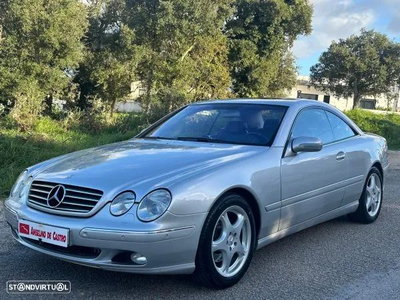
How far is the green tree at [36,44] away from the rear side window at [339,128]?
42.0 feet

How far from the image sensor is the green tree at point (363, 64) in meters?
42.5

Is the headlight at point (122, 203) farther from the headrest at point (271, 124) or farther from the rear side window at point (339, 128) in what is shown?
the rear side window at point (339, 128)

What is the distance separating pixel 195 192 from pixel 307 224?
1.67m

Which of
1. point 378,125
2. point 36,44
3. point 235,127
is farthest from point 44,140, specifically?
point 378,125

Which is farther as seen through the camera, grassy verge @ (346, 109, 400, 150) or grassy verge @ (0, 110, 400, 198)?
grassy verge @ (346, 109, 400, 150)

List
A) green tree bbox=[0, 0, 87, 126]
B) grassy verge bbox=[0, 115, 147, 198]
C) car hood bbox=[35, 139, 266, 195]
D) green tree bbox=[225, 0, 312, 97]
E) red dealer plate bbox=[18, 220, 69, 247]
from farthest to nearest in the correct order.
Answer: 1. green tree bbox=[225, 0, 312, 97]
2. green tree bbox=[0, 0, 87, 126]
3. grassy verge bbox=[0, 115, 147, 198]
4. car hood bbox=[35, 139, 266, 195]
5. red dealer plate bbox=[18, 220, 69, 247]

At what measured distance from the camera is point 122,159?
3.71 metres

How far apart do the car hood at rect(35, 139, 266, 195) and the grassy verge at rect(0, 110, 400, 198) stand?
3.28 m

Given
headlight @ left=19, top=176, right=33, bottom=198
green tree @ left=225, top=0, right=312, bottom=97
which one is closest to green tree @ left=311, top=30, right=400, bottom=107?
green tree @ left=225, top=0, right=312, bottom=97

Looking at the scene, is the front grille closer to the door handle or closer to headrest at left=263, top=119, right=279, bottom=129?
headrest at left=263, top=119, right=279, bottom=129

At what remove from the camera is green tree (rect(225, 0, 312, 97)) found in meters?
29.2

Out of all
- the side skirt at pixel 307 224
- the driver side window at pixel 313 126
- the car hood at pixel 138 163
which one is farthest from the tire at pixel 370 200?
the car hood at pixel 138 163

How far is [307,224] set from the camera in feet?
14.5

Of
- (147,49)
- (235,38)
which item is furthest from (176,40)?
(235,38)
